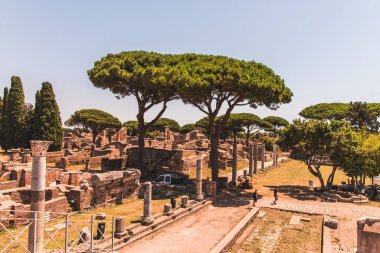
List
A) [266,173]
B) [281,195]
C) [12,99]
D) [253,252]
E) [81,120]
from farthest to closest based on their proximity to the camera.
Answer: [81,120], [12,99], [266,173], [281,195], [253,252]

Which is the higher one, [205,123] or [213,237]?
[205,123]

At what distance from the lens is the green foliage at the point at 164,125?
86.9 metres

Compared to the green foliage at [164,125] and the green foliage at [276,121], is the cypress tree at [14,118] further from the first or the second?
the green foliage at [276,121]

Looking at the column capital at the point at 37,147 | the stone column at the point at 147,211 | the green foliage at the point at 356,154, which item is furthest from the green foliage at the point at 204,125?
the column capital at the point at 37,147

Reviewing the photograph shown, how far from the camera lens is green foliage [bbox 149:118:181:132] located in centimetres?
8691

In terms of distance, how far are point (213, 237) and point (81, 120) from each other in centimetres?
5129

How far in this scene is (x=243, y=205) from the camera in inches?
944

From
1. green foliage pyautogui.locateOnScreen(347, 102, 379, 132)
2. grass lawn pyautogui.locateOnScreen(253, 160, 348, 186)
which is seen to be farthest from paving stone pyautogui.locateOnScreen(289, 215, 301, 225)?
green foliage pyautogui.locateOnScreen(347, 102, 379, 132)

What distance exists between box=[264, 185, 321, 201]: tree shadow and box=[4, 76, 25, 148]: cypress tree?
1548 inches

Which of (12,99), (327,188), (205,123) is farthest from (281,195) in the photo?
(205,123)

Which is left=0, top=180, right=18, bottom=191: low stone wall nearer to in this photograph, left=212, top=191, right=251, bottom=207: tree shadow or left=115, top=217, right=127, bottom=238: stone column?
left=115, top=217, right=127, bottom=238: stone column

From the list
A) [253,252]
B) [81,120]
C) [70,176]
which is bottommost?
[253,252]

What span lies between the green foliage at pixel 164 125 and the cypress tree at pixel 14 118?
40547 mm

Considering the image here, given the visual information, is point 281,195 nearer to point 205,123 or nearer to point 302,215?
point 302,215
